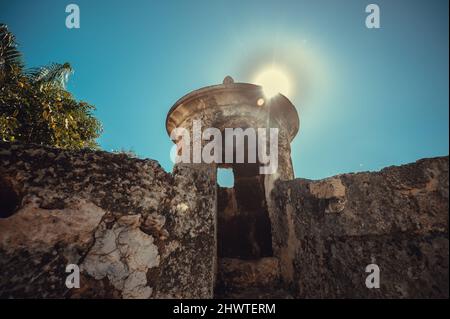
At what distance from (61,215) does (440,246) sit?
2.70 m

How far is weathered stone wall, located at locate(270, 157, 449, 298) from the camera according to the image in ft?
5.87

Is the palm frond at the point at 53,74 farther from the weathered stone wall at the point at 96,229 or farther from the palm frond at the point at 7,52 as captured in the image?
the weathered stone wall at the point at 96,229

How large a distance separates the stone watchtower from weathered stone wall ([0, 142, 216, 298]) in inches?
81.3

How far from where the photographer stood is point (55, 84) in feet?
23.3

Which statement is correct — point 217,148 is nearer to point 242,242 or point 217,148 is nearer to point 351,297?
point 242,242

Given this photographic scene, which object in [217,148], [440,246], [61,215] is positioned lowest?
[440,246]

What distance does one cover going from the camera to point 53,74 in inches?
284

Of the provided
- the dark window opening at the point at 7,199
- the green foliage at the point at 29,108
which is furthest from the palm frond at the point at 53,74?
the dark window opening at the point at 7,199

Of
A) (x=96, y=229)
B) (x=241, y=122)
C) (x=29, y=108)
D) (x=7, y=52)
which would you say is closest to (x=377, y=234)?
(x=96, y=229)

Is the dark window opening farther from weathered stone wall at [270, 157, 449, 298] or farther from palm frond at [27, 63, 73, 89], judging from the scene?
palm frond at [27, 63, 73, 89]

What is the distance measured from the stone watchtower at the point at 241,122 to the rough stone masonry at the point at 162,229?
6.03ft

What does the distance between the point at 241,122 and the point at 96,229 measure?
3015mm

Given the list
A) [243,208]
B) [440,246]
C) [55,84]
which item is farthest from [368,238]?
[55,84]

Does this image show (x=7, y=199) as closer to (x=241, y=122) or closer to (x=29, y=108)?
(x=241, y=122)
